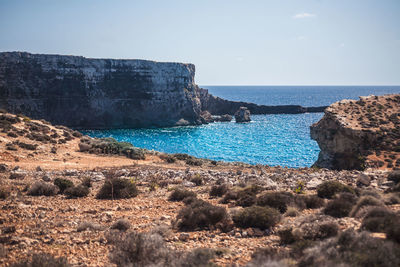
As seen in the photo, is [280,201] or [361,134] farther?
[361,134]

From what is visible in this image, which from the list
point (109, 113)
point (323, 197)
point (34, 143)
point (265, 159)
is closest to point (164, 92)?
point (109, 113)

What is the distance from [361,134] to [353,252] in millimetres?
27579

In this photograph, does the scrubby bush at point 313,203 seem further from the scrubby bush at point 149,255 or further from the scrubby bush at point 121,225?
Result: the scrubby bush at point 121,225

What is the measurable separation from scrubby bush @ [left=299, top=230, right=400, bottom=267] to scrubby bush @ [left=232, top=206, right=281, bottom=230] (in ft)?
7.88

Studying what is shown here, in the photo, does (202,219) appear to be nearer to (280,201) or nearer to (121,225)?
(121,225)

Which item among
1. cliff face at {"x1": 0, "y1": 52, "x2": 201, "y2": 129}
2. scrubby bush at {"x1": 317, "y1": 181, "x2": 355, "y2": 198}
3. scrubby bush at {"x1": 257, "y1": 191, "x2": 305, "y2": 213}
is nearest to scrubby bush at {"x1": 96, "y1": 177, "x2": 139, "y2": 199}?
scrubby bush at {"x1": 257, "y1": 191, "x2": 305, "y2": 213}

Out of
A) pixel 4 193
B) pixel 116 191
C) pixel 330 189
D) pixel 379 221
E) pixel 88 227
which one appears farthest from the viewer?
pixel 116 191

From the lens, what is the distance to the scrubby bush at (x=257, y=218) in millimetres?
7840

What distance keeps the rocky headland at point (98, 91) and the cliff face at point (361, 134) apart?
65.3 m

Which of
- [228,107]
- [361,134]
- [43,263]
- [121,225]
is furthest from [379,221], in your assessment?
[228,107]

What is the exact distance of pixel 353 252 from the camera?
4.79 metres

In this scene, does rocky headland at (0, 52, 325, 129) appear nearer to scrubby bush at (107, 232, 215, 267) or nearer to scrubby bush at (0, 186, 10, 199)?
scrubby bush at (0, 186, 10, 199)

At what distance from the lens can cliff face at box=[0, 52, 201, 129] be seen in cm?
8472

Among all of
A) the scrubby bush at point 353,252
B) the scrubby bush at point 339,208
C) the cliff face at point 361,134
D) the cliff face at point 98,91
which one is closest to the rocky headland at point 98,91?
the cliff face at point 98,91
